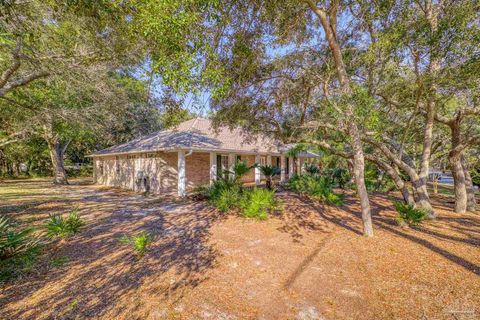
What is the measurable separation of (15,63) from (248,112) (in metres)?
7.02

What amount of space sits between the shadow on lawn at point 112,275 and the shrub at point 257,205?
167cm

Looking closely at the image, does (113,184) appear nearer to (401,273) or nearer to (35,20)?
(35,20)

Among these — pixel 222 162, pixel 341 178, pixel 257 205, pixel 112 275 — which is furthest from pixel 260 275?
pixel 341 178

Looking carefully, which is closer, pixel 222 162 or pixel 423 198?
pixel 423 198

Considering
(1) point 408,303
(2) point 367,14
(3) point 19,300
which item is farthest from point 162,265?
(2) point 367,14

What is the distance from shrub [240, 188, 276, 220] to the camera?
26.2 ft

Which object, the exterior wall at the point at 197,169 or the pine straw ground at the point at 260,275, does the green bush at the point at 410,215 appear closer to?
the pine straw ground at the point at 260,275

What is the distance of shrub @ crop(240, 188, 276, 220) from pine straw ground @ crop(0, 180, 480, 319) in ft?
1.61

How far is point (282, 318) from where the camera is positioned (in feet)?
10.8

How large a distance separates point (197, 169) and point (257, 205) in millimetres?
7907

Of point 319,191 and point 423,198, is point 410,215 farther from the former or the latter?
point 319,191

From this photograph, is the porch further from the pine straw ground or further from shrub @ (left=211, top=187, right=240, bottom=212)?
the pine straw ground

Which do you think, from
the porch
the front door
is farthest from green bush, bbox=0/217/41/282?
the front door

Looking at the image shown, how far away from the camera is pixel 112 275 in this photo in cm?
441
